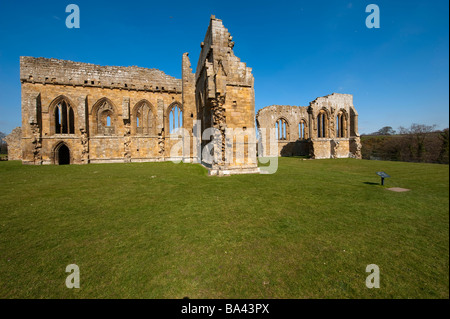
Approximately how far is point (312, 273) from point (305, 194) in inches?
164

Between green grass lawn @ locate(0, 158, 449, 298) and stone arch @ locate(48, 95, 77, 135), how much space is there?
17.5 m

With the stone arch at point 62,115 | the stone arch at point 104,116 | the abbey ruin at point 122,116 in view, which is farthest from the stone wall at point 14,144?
the stone arch at point 104,116

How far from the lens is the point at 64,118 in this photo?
1998 centimetres

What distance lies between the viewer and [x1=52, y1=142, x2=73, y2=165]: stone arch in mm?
18953

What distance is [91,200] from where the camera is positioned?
599 cm

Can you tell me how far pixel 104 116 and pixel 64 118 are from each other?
3912 mm

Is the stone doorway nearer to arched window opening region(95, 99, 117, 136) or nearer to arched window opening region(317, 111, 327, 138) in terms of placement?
arched window opening region(95, 99, 117, 136)

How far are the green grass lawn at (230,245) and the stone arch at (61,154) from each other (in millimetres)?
16830

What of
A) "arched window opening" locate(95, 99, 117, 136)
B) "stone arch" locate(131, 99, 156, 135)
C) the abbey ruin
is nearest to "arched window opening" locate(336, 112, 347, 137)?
the abbey ruin

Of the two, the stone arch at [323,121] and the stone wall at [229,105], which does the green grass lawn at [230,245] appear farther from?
the stone arch at [323,121]

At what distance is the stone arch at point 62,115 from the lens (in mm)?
18828

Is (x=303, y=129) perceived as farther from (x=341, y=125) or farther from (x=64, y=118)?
(x=64, y=118)

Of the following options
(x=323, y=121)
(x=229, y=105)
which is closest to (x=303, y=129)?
(x=323, y=121)
